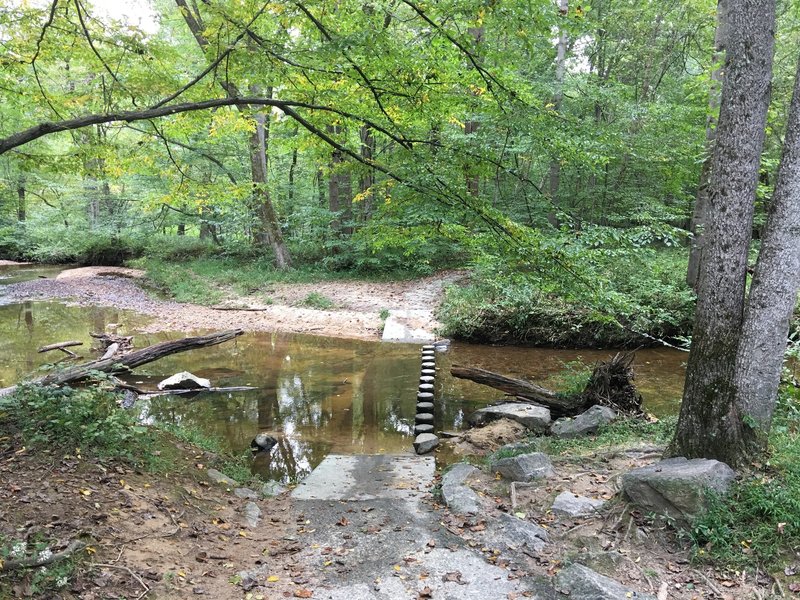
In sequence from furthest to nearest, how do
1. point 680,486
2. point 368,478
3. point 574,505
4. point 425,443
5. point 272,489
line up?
point 425,443 → point 368,478 → point 272,489 → point 574,505 → point 680,486

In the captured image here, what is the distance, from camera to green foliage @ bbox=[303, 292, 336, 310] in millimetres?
15258

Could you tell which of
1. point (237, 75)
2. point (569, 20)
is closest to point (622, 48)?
point (569, 20)

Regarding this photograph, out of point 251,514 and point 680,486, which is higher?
point 680,486

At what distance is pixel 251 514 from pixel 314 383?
16.0 feet

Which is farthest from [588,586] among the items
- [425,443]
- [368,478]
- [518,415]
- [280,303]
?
[280,303]

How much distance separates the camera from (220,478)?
522 cm

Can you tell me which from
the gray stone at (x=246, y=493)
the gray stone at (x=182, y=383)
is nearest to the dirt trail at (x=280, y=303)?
the gray stone at (x=182, y=383)

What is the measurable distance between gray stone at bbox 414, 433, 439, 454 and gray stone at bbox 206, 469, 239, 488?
2.33 metres

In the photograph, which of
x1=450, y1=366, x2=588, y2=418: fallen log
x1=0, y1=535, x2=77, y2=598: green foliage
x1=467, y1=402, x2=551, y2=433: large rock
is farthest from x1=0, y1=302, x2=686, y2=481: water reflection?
x1=0, y1=535, x2=77, y2=598: green foliage

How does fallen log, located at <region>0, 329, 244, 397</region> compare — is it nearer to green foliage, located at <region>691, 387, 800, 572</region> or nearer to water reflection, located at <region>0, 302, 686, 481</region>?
water reflection, located at <region>0, 302, 686, 481</region>

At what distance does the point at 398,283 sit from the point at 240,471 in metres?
12.8

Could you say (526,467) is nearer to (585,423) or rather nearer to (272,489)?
(585,423)

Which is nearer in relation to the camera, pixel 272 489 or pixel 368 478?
pixel 272 489

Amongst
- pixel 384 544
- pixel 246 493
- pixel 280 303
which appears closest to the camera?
pixel 384 544
